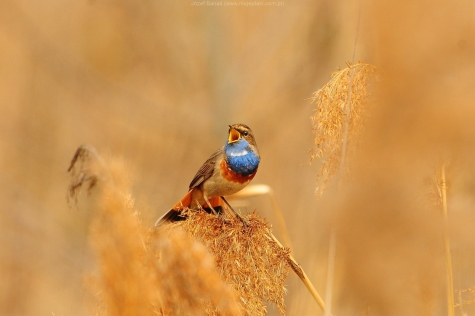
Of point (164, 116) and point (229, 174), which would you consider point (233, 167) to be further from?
point (164, 116)

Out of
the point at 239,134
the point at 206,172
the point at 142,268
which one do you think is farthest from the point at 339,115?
the point at 206,172

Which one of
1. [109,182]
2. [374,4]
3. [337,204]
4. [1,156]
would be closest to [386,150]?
[337,204]

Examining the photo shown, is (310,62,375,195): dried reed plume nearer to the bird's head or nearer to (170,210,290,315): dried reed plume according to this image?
(170,210,290,315): dried reed plume

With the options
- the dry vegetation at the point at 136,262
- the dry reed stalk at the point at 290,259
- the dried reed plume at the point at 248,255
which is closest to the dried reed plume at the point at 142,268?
the dry vegetation at the point at 136,262

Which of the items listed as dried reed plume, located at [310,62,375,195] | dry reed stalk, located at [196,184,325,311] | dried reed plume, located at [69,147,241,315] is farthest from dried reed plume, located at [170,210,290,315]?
dried reed plume, located at [69,147,241,315]

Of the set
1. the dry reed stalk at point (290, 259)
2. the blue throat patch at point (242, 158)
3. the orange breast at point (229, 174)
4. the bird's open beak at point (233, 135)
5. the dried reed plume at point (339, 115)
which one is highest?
the dried reed plume at point (339, 115)

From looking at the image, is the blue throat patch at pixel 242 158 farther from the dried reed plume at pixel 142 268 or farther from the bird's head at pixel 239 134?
the dried reed plume at pixel 142 268

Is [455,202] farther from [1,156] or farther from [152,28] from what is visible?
[152,28]
